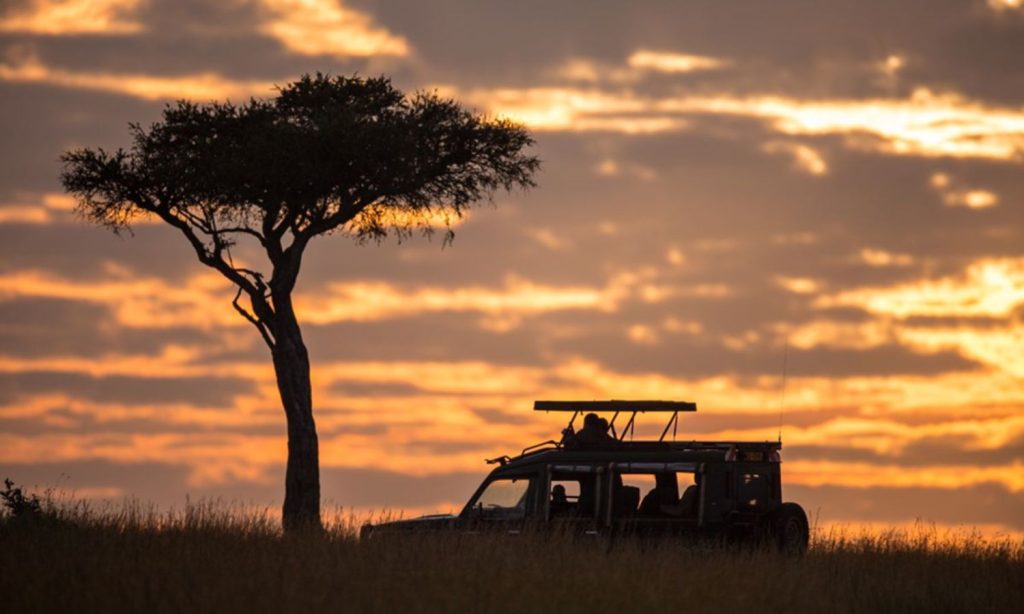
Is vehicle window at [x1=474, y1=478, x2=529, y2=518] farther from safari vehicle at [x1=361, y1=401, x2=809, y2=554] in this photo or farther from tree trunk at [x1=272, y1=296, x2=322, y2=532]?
tree trunk at [x1=272, y1=296, x2=322, y2=532]

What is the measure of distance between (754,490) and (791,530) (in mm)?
983

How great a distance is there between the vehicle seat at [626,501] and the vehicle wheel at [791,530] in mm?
2277

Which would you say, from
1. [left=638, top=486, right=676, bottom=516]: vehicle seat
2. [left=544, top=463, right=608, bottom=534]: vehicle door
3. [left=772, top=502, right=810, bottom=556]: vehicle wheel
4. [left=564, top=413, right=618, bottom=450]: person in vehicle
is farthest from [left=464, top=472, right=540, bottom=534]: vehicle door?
[left=772, top=502, right=810, bottom=556]: vehicle wheel

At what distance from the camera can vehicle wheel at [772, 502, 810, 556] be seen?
83.5ft

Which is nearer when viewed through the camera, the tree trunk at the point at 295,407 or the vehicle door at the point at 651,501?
the vehicle door at the point at 651,501

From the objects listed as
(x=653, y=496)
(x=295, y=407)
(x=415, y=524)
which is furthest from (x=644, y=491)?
(x=295, y=407)

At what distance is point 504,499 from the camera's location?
26.0 metres

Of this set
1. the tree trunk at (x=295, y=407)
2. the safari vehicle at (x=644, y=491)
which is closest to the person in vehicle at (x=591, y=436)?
the safari vehicle at (x=644, y=491)

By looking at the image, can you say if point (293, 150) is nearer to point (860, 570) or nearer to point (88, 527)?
point (88, 527)

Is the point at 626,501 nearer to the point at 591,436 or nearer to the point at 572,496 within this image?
the point at 572,496

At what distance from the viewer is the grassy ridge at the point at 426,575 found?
20688mm

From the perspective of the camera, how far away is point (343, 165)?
1502 inches

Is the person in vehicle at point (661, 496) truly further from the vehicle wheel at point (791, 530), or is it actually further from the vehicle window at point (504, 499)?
the vehicle window at point (504, 499)

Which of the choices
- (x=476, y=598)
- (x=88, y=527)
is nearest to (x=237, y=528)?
(x=88, y=527)
